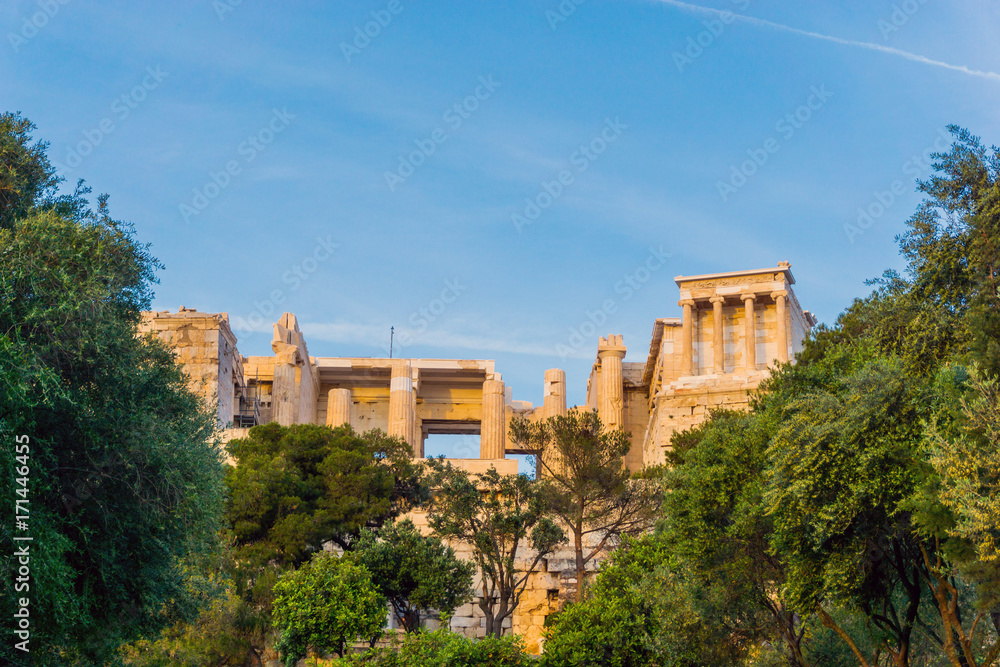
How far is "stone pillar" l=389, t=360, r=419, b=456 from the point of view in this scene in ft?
164

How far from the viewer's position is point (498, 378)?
173 feet

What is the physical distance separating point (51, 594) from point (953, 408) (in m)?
11.9

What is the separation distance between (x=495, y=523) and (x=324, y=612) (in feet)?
18.6

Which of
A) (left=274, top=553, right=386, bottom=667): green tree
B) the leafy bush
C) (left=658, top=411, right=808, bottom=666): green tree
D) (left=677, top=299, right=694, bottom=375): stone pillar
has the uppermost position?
(left=677, top=299, right=694, bottom=375): stone pillar

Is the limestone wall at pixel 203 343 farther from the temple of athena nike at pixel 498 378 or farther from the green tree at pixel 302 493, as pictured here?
the green tree at pixel 302 493

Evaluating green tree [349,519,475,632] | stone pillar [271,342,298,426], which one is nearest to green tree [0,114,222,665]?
green tree [349,519,475,632]

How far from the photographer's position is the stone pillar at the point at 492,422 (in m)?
49.9

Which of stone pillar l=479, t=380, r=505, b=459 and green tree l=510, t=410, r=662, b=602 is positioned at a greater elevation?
stone pillar l=479, t=380, r=505, b=459

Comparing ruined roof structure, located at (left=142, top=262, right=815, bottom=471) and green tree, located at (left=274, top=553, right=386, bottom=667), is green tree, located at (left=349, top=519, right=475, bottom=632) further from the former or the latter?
ruined roof structure, located at (left=142, top=262, right=815, bottom=471)

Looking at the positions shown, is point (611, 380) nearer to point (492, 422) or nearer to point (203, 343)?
point (492, 422)

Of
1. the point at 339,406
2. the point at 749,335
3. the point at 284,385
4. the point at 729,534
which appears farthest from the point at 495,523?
the point at 339,406

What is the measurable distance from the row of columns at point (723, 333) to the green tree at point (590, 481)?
47.2 feet

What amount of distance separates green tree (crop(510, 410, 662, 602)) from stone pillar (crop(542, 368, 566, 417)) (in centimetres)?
1796

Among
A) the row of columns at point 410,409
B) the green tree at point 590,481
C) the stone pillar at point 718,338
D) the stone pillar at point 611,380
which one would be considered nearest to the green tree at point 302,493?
the green tree at point 590,481
